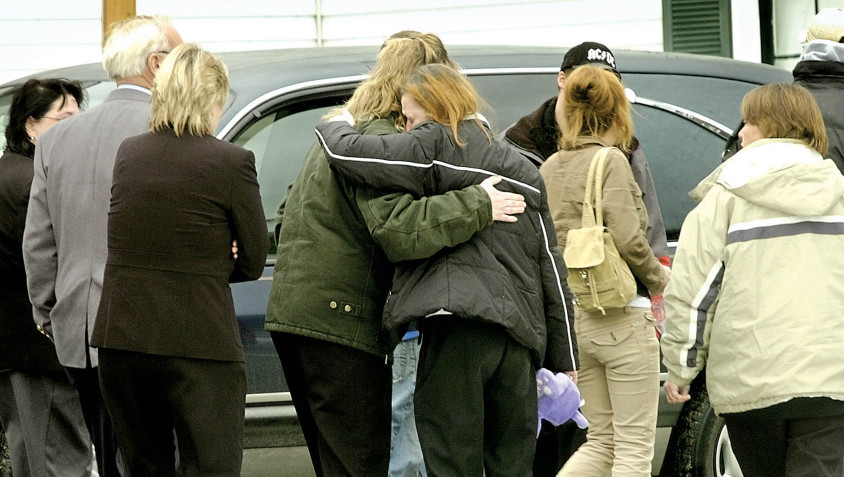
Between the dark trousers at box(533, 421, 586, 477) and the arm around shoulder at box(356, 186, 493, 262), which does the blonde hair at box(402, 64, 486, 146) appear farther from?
the dark trousers at box(533, 421, 586, 477)

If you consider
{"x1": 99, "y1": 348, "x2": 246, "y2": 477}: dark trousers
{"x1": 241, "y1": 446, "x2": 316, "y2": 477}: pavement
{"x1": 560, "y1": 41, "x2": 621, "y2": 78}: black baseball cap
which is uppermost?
{"x1": 560, "y1": 41, "x2": 621, "y2": 78}: black baseball cap

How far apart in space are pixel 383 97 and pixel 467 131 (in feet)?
1.17

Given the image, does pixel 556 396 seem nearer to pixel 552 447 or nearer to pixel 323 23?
pixel 552 447

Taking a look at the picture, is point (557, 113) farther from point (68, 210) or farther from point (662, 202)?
point (68, 210)

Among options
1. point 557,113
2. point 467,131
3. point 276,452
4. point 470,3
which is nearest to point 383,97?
point 467,131

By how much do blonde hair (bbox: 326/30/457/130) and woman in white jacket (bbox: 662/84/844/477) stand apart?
39.3 inches

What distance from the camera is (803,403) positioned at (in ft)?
13.1

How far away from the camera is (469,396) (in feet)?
13.1

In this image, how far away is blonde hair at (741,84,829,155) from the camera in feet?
13.7

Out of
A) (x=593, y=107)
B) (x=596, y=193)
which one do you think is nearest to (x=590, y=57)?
(x=593, y=107)

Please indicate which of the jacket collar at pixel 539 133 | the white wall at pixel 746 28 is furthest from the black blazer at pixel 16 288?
the white wall at pixel 746 28

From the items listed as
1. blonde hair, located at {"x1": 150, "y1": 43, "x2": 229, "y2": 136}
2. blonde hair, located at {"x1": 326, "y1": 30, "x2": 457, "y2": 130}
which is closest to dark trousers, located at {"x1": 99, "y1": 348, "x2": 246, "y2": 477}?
blonde hair, located at {"x1": 150, "y1": 43, "x2": 229, "y2": 136}

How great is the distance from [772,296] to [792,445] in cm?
49

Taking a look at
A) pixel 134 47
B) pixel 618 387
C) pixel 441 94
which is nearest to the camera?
pixel 441 94
